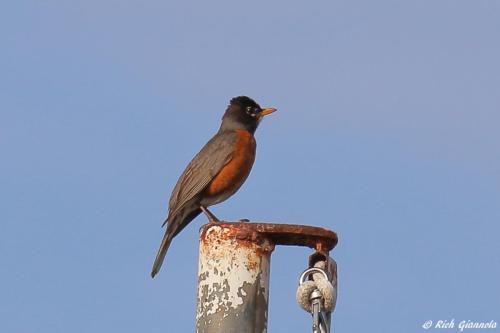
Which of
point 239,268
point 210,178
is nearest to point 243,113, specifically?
point 210,178

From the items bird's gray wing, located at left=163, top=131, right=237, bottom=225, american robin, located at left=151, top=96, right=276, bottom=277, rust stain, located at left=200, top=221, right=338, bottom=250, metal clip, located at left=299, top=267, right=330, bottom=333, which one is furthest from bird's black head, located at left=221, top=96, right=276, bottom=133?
metal clip, located at left=299, top=267, right=330, bottom=333

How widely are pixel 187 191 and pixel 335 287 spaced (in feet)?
16.8

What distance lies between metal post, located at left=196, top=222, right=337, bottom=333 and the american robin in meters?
4.36

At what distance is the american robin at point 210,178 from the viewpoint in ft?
32.2

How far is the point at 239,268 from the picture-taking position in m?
4.82

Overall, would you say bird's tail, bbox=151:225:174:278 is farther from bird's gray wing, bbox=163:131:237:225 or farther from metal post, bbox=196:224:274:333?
metal post, bbox=196:224:274:333

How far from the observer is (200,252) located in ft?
→ 16.3

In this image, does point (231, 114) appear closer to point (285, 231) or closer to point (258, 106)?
point (258, 106)

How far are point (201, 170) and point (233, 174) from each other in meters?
0.29

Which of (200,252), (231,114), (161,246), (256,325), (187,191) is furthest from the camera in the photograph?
(231,114)

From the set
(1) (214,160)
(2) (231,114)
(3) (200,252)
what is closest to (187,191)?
(1) (214,160)

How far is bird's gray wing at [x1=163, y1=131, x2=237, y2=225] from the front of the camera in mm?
9875

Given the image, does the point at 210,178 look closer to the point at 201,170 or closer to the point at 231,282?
the point at 201,170

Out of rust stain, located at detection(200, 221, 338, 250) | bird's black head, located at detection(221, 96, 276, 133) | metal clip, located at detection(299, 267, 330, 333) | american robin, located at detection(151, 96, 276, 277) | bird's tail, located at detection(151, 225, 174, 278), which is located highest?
bird's black head, located at detection(221, 96, 276, 133)
